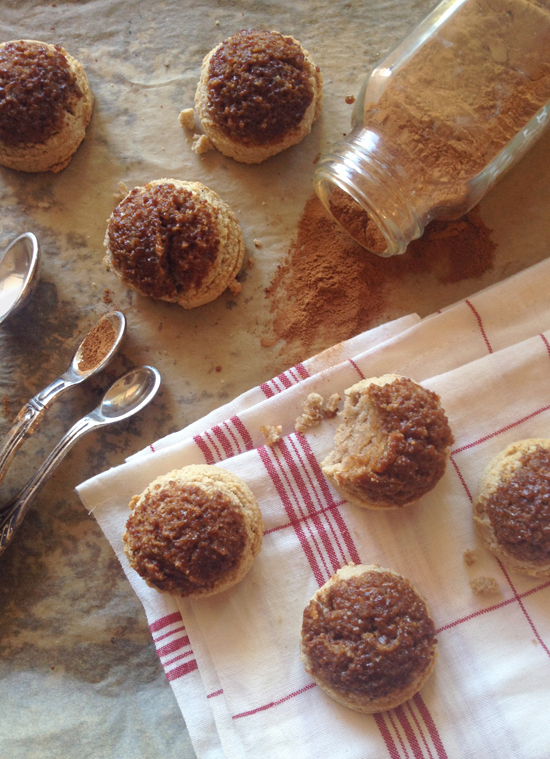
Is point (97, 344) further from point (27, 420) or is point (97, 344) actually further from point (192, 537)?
point (192, 537)

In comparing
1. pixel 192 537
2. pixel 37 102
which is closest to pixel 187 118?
pixel 37 102

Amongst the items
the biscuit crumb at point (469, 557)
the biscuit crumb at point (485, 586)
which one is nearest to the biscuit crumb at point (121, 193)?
the biscuit crumb at point (469, 557)

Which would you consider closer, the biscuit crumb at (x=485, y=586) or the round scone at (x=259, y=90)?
the biscuit crumb at (x=485, y=586)

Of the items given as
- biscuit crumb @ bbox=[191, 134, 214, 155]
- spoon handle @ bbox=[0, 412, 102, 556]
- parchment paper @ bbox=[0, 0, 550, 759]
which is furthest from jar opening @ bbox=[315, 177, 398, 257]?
spoon handle @ bbox=[0, 412, 102, 556]

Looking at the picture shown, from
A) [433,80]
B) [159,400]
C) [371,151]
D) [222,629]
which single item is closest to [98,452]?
[159,400]

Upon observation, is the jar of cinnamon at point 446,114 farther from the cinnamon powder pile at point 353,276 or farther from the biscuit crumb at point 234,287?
the biscuit crumb at point 234,287

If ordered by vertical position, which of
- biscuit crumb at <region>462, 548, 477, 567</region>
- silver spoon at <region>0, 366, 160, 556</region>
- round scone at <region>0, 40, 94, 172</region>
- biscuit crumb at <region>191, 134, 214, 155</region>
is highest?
round scone at <region>0, 40, 94, 172</region>

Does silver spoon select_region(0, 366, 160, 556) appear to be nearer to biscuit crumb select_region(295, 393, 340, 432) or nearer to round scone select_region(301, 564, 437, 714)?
biscuit crumb select_region(295, 393, 340, 432)

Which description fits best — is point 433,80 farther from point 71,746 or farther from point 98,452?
point 71,746
